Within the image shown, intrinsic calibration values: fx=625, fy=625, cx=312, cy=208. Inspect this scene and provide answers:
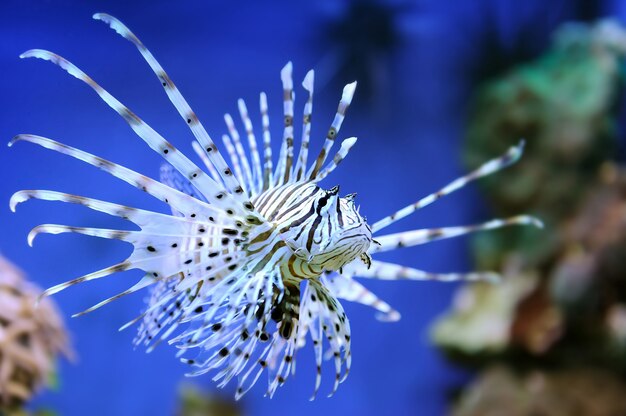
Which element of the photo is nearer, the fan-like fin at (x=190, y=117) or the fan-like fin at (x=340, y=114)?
the fan-like fin at (x=190, y=117)

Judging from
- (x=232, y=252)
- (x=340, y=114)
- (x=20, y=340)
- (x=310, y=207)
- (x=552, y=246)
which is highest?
(x=552, y=246)

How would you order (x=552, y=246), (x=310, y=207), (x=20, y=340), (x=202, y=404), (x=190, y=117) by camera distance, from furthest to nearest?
(x=552, y=246), (x=202, y=404), (x=20, y=340), (x=310, y=207), (x=190, y=117)

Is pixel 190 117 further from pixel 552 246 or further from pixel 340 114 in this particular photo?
pixel 552 246

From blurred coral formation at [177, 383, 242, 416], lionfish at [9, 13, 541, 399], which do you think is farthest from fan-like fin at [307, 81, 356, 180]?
blurred coral formation at [177, 383, 242, 416]

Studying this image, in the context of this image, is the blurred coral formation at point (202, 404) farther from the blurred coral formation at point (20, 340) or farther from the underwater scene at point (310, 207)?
the blurred coral formation at point (20, 340)

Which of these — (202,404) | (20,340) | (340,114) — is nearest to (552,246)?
(202,404)

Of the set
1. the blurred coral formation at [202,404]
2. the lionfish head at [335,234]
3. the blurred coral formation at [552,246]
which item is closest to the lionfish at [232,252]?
the lionfish head at [335,234]
